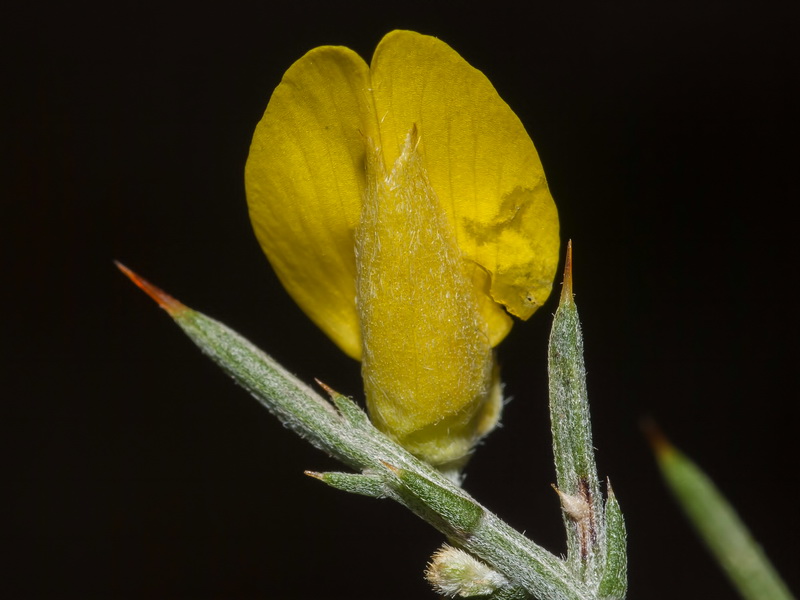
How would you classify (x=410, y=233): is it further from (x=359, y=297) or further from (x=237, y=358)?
(x=237, y=358)

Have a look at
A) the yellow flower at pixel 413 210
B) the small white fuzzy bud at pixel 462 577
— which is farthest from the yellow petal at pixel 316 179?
the small white fuzzy bud at pixel 462 577

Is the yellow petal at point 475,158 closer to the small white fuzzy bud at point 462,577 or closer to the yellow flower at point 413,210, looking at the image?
the yellow flower at point 413,210

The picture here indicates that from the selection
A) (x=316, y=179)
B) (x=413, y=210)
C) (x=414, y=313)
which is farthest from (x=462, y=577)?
(x=316, y=179)

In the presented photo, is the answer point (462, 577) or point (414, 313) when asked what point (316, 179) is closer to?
point (414, 313)

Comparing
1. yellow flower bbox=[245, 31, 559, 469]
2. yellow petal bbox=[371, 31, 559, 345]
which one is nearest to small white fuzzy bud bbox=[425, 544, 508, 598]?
yellow flower bbox=[245, 31, 559, 469]

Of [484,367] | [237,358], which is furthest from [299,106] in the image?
[484,367]

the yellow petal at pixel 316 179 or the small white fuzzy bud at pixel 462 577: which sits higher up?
the yellow petal at pixel 316 179

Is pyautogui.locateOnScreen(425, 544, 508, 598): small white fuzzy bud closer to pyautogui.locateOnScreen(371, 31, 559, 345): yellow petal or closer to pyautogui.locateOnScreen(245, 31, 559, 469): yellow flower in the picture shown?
pyautogui.locateOnScreen(245, 31, 559, 469): yellow flower
